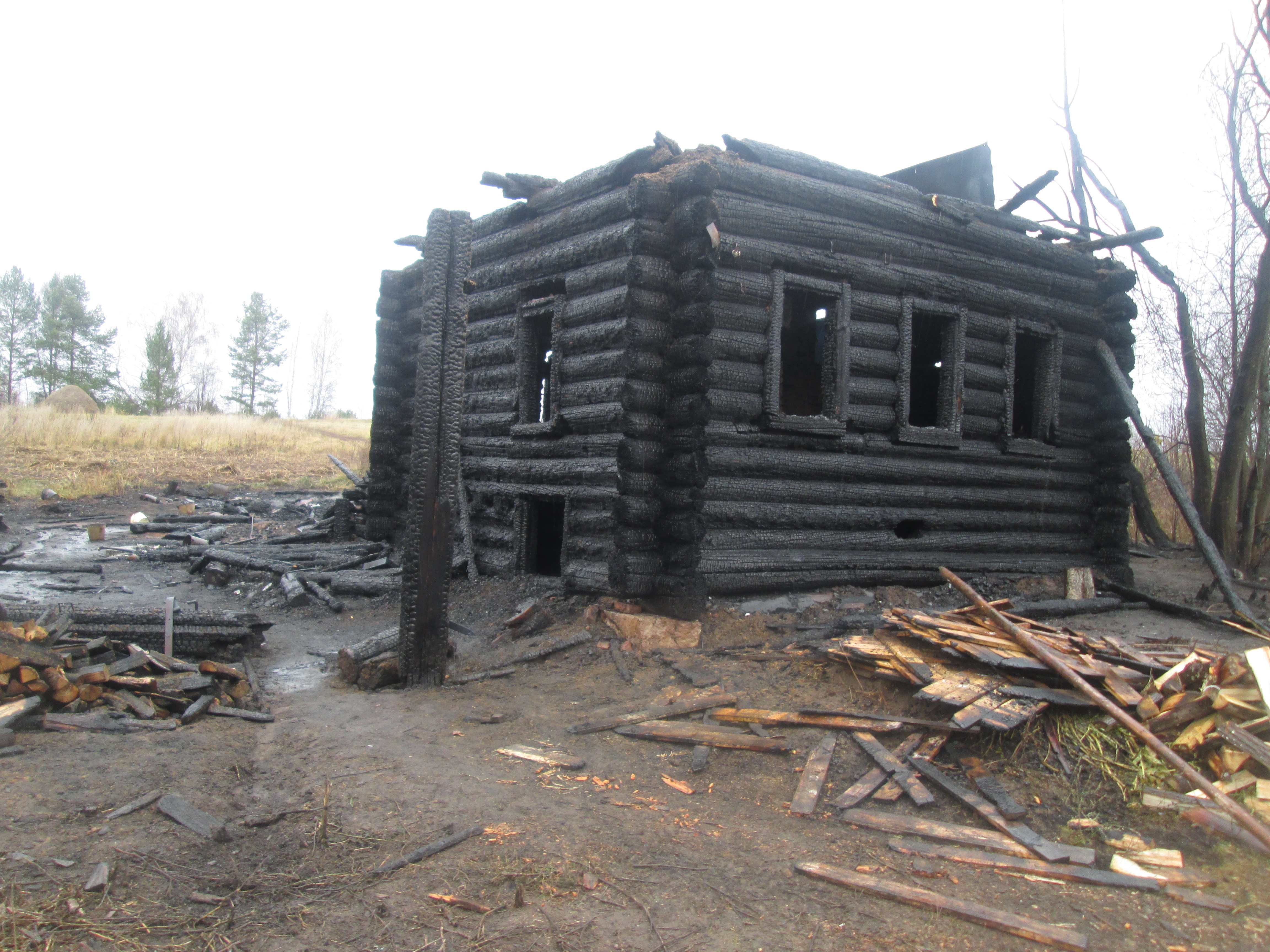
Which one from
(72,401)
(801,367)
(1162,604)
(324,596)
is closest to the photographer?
(1162,604)

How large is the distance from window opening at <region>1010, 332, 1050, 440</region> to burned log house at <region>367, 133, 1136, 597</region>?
0.19 feet

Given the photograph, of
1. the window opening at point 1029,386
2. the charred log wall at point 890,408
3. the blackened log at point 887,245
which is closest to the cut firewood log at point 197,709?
the charred log wall at point 890,408

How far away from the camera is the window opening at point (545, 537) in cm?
994

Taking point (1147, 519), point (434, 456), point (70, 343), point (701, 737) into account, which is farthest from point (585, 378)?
point (70, 343)

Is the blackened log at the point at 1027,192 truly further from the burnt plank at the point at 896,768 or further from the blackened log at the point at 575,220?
the burnt plank at the point at 896,768

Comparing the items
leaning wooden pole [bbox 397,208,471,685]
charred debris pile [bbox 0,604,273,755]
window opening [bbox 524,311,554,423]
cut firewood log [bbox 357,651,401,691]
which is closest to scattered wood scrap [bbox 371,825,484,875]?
charred debris pile [bbox 0,604,273,755]

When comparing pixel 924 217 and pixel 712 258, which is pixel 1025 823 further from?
pixel 924 217

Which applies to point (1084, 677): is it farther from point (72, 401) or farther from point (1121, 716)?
point (72, 401)

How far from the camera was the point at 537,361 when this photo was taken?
10.5 meters

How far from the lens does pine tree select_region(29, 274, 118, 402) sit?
45.8 m

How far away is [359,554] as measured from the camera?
12609mm

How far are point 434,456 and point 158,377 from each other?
46421 mm

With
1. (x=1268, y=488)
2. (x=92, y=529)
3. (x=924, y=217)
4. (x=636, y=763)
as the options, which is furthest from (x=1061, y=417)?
(x=92, y=529)

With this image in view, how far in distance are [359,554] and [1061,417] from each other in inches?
446
